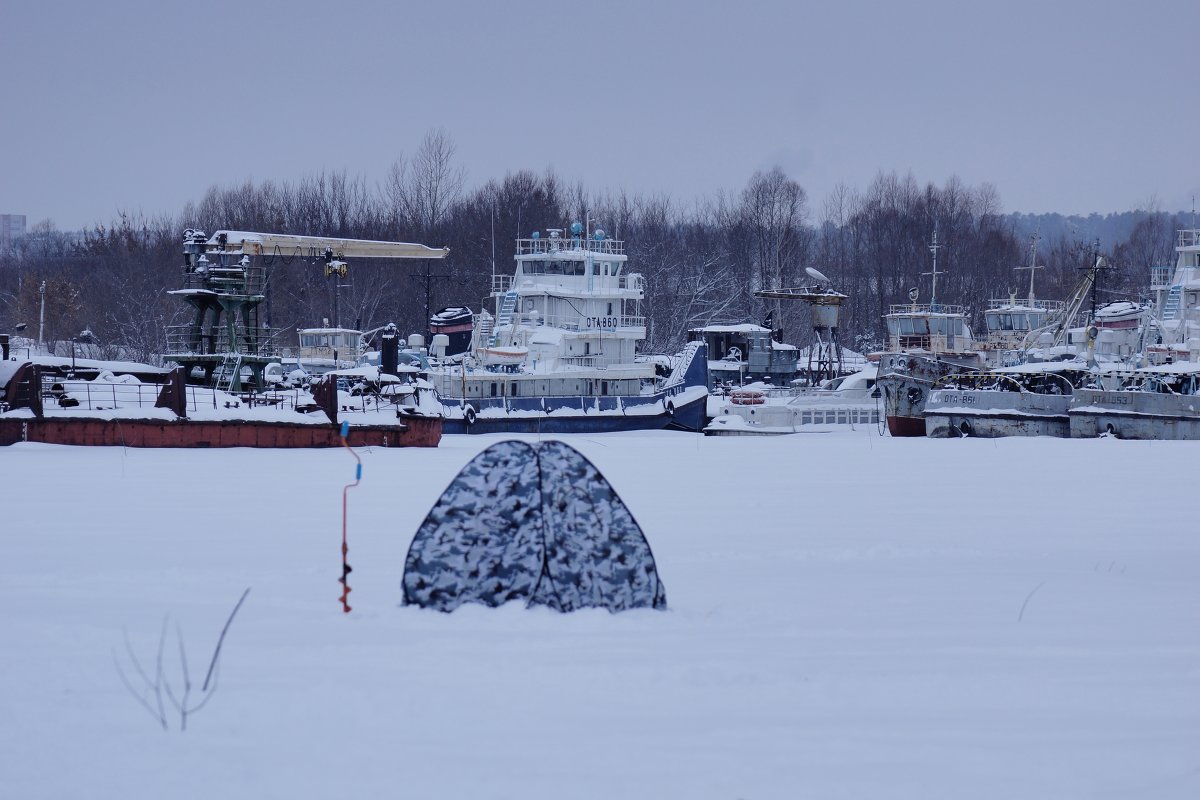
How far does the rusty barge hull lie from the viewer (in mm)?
21391

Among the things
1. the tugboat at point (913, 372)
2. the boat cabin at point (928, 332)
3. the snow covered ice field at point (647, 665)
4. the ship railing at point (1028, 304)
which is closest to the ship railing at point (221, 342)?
the snow covered ice field at point (647, 665)

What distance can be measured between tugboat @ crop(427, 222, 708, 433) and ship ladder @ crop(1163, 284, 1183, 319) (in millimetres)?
17810

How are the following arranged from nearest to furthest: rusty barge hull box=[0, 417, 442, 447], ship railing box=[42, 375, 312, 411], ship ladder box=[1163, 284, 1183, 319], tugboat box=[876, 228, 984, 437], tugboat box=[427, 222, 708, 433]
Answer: rusty barge hull box=[0, 417, 442, 447], ship railing box=[42, 375, 312, 411], tugboat box=[427, 222, 708, 433], tugboat box=[876, 228, 984, 437], ship ladder box=[1163, 284, 1183, 319]

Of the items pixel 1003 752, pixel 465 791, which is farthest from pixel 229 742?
pixel 1003 752

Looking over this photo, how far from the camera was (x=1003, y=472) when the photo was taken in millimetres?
18219

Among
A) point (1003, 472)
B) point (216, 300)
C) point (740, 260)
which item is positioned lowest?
point (1003, 472)

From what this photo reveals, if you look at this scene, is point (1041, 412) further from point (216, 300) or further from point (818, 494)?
point (216, 300)

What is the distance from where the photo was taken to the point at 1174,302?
3966 centimetres

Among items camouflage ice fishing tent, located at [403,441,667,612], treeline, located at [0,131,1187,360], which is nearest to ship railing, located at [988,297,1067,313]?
treeline, located at [0,131,1187,360]

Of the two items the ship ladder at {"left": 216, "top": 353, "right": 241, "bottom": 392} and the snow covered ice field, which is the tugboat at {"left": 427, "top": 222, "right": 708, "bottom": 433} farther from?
the snow covered ice field

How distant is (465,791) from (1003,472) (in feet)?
50.6

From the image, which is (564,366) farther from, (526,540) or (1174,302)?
(526,540)

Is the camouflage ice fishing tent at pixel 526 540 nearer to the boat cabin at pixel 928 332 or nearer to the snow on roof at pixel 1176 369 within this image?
the snow on roof at pixel 1176 369

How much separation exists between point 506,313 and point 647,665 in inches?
1267
